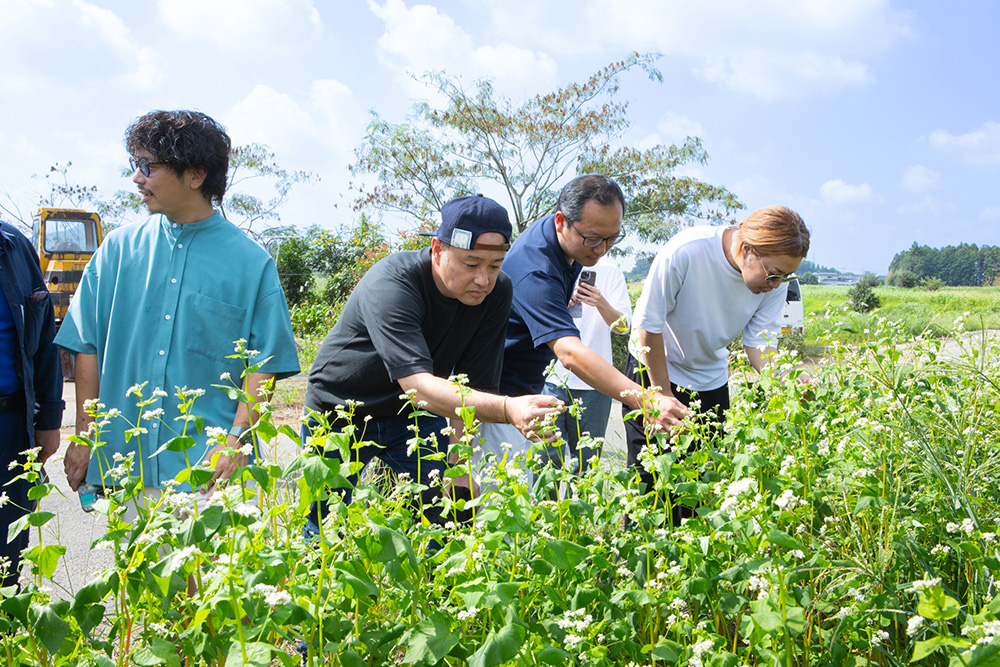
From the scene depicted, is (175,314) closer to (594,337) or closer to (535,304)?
(535,304)

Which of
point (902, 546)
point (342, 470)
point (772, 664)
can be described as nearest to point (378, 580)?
point (342, 470)

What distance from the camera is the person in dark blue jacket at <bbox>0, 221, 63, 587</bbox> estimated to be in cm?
228

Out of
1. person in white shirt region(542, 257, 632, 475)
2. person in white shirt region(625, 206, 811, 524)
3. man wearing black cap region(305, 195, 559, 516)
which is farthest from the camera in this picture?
person in white shirt region(542, 257, 632, 475)

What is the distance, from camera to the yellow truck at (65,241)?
12984 millimetres

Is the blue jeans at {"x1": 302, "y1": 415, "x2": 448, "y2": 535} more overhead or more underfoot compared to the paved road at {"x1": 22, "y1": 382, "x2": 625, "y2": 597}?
more overhead

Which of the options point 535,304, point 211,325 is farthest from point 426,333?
point 211,325

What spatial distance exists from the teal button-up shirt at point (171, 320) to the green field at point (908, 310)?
1.71m

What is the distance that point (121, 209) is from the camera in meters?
36.0

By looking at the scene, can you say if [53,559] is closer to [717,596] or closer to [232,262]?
[717,596]

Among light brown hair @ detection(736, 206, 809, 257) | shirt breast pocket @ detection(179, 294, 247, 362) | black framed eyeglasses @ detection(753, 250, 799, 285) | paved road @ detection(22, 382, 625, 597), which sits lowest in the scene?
paved road @ detection(22, 382, 625, 597)

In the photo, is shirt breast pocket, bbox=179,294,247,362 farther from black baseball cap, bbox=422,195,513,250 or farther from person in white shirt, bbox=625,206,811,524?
person in white shirt, bbox=625,206,811,524

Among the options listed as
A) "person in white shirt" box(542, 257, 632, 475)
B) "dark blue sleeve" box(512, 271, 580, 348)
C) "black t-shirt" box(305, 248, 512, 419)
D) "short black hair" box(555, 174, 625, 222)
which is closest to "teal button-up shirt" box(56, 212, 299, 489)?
"black t-shirt" box(305, 248, 512, 419)

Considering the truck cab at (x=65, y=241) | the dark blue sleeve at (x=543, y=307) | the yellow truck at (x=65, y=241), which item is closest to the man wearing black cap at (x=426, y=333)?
the dark blue sleeve at (x=543, y=307)

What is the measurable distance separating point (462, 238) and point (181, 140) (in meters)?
0.90
